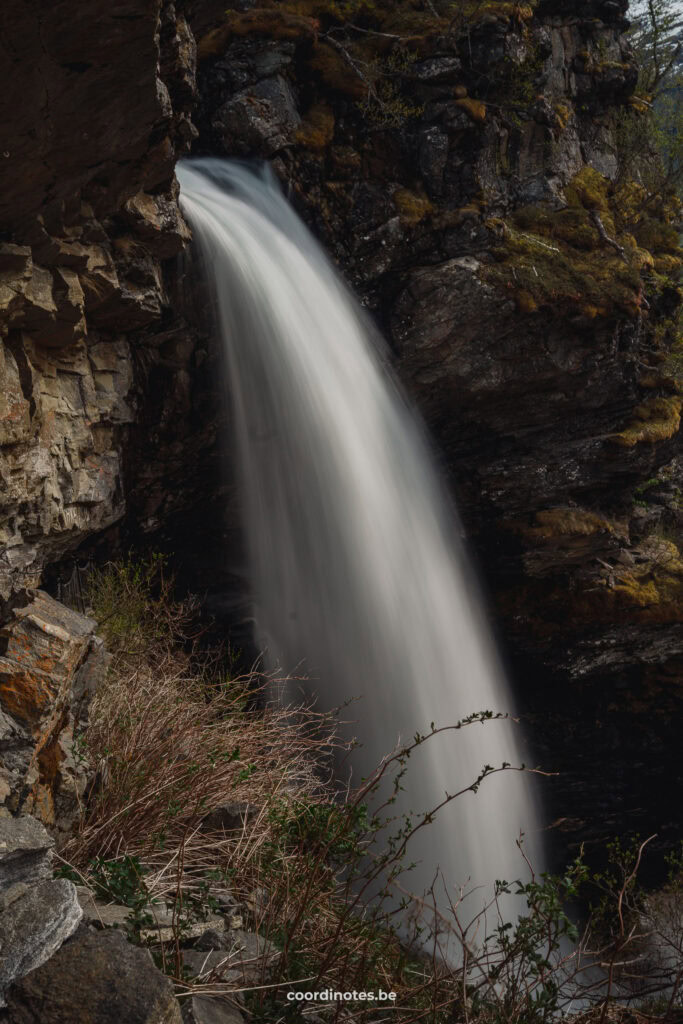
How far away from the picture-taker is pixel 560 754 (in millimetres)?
9531

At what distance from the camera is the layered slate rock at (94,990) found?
1.74m

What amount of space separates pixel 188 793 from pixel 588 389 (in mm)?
6919

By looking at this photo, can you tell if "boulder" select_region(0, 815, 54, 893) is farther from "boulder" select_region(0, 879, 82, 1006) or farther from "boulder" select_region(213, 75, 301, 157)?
"boulder" select_region(213, 75, 301, 157)

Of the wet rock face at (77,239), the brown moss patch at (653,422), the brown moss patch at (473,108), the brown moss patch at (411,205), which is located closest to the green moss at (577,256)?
the brown moss patch at (411,205)

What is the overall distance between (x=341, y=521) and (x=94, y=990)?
5.59 m

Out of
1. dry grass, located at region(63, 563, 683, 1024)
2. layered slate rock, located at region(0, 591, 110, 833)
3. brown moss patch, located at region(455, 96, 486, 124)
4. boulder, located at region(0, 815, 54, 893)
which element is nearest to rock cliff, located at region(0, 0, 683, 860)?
brown moss patch, located at region(455, 96, 486, 124)

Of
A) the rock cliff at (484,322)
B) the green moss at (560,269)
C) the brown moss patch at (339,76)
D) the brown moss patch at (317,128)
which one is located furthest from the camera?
the brown moss patch at (339,76)

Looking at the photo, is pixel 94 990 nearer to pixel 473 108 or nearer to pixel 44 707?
pixel 44 707

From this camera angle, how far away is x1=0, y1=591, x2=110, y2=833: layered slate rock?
2.98 meters

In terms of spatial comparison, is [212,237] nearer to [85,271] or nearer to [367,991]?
[85,271]

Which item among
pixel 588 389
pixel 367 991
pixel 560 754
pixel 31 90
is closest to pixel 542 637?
pixel 560 754

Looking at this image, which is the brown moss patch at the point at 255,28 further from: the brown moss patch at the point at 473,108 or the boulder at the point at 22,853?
the boulder at the point at 22,853

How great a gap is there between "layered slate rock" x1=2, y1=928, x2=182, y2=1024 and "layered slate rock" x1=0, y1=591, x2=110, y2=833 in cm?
118

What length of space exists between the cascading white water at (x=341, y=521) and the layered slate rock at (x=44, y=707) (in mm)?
3410
